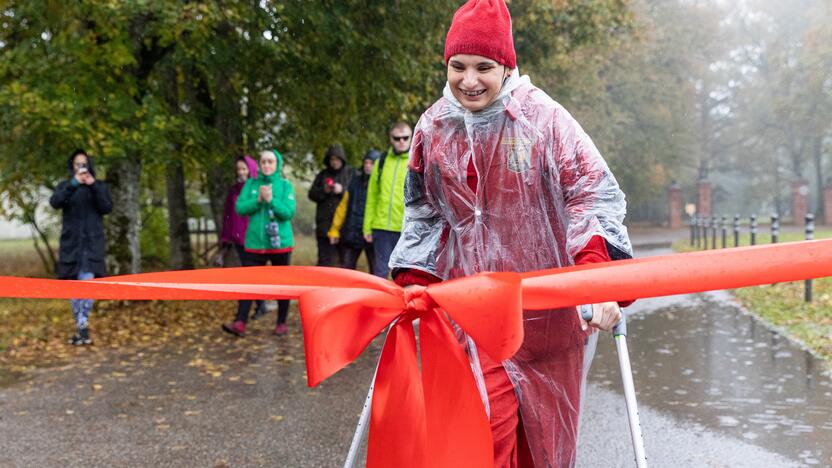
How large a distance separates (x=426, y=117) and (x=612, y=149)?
33439 mm

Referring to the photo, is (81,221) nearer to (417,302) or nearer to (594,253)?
(417,302)

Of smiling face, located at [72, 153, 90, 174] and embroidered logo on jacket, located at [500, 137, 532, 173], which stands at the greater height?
smiling face, located at [72, 153, 90, 174]

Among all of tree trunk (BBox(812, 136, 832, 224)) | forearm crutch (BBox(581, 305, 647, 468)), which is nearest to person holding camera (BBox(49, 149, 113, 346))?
forearm crutch (BBox(581, 305, 647, 468))

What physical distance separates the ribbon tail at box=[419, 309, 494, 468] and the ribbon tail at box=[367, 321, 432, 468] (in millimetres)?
34

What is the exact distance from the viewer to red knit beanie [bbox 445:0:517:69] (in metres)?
2.77

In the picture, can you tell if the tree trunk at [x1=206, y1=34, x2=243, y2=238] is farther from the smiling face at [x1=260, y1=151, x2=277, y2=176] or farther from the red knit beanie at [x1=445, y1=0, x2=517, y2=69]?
the red knit beanie at [x1=445, y1=0, x2=517, y2=69]

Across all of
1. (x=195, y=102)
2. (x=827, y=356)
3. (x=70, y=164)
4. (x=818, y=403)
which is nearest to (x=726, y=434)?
(x=818, y=403)

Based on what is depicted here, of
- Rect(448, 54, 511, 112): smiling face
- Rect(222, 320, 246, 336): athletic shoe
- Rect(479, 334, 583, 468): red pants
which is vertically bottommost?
Rect(222, 320, 246, 336): athletic shoe

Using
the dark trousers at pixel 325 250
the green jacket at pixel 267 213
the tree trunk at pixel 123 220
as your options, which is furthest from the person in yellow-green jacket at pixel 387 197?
A: the tree trunk at pixel 123 220

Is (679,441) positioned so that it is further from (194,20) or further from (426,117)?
(194,20)

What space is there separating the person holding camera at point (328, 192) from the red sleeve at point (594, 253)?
775 centimetres

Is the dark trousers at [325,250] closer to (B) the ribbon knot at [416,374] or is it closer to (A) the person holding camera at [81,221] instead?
(A) the person holding camera at [81,221]

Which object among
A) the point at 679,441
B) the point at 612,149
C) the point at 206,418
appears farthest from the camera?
the point at 612,149

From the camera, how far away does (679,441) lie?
4988mm
